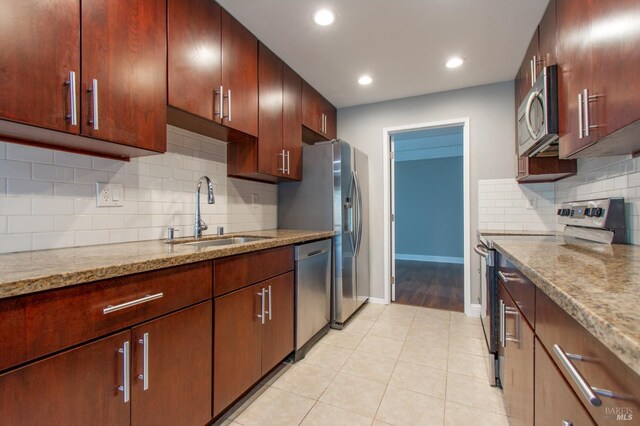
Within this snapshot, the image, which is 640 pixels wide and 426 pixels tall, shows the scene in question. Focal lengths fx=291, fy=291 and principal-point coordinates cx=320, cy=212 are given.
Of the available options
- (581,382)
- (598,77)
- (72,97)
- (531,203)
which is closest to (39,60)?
(72,97)

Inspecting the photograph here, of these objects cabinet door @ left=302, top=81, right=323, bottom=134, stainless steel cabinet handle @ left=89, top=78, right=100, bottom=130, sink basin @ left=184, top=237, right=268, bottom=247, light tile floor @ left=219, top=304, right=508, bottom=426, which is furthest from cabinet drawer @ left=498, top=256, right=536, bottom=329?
cabinet door @ left=302, top=81, right=323, bottom=134

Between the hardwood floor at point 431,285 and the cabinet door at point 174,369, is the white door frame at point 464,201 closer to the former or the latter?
the hardwood floor at point 431,285

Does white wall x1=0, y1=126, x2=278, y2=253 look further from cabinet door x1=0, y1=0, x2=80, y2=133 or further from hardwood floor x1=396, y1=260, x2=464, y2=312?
hardwood floor x1=396, y1=260, x2=464, y2=312

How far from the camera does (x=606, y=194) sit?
5.60 ft

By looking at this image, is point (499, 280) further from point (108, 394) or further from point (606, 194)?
point (108, 394)

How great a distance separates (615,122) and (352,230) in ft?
6.62

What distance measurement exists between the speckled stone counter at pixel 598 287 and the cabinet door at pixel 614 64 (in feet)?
1.54

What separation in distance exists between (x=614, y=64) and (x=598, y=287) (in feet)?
2.86

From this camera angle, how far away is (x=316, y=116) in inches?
122

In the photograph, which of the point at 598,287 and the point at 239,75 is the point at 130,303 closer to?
the point at 598,287

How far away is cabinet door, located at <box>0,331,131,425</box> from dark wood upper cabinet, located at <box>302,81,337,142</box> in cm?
241

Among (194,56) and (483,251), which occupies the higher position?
(194,56)

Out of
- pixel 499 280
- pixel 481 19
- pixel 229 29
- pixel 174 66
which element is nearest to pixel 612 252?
pixel 499 280

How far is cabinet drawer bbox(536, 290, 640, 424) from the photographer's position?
0.46m
